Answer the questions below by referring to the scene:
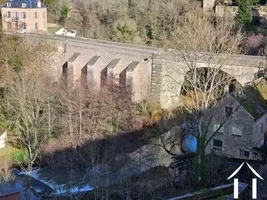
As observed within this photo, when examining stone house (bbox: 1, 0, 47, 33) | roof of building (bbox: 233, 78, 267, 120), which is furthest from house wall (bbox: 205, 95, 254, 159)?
stone house (bbox: 1, 0, 47, 33)

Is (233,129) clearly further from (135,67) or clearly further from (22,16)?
(22,16)

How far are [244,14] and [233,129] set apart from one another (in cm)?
1658

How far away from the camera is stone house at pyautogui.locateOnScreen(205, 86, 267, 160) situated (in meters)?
18.2

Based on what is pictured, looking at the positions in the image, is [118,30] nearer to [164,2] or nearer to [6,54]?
[164,2]

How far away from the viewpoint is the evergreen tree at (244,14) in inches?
1312

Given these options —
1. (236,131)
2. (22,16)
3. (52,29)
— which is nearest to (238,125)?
(236,131)

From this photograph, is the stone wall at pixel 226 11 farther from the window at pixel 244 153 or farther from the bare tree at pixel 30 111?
the window at pixel 244 153

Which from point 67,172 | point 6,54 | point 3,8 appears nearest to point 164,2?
point 3,8

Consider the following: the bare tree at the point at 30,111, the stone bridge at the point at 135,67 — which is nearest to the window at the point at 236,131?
the stone bridge at the point at 135,67

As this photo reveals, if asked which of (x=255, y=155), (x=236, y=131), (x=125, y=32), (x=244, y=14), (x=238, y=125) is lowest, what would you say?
(x=255, y=155)

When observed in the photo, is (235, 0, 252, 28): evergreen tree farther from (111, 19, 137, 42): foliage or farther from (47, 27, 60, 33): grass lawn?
(47, 27, 60, 33): grass lawn

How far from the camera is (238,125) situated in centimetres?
1845

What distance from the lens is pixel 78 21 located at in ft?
127

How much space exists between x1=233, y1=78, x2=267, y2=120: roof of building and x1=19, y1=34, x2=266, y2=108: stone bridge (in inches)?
73.2
